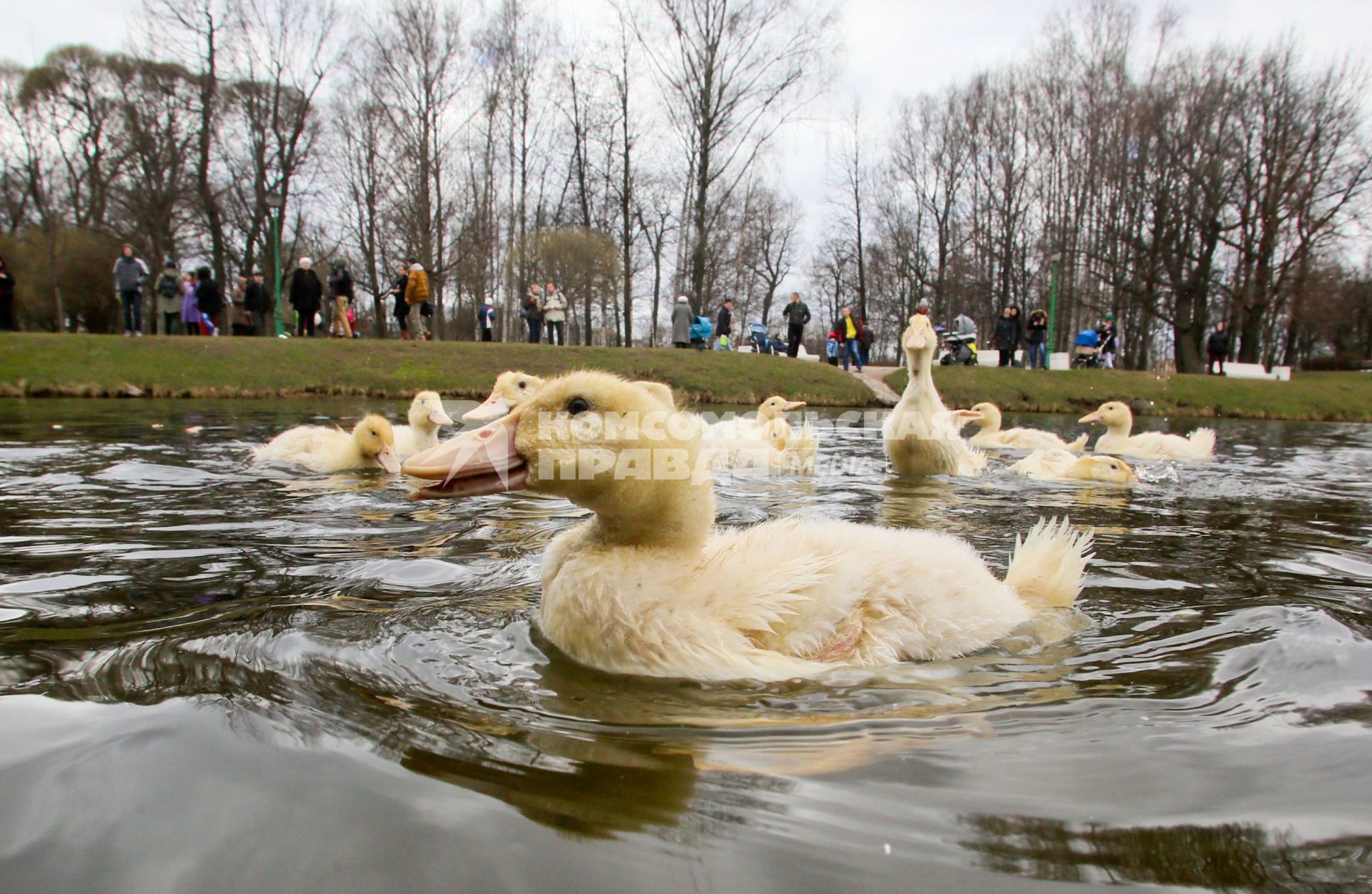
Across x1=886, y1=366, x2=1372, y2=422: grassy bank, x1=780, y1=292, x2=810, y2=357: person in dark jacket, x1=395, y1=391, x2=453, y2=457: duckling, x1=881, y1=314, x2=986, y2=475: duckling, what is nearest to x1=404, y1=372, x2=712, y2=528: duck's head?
x1=881, y1=314, x2=986, y2=475: duckling

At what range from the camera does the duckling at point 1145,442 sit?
10.4 meters

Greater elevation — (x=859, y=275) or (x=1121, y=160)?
(x=1121, y=160)

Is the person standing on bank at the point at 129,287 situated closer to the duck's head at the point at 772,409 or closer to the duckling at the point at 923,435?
the duck's head at the point at 772,409

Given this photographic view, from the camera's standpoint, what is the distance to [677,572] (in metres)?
2.82

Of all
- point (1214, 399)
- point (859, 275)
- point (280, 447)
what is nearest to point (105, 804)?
point (280, 447)

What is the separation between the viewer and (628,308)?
35.5 metres

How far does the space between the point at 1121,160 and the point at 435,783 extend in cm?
4055

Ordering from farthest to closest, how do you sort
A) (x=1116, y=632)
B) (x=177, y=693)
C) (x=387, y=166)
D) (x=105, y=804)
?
(x=387, y=166), (x=1116, y=632), (x=177, y=693), (x=105, y=804)

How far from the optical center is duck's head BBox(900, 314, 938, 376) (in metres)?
8.73

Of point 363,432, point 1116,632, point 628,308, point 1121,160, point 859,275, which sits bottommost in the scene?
point 1116,632

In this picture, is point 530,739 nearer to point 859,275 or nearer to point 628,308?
point 628,308

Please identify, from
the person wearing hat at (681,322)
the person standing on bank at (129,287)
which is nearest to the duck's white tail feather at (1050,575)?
the person standing on bank at (129,287)

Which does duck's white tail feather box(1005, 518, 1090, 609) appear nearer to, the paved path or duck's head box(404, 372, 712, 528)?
duck's head box(404, 372, 712, 528)

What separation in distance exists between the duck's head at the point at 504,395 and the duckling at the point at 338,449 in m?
1.24
